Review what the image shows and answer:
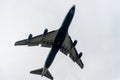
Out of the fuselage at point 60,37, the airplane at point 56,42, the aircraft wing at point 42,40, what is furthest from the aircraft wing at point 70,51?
the fuselage at point 60,37

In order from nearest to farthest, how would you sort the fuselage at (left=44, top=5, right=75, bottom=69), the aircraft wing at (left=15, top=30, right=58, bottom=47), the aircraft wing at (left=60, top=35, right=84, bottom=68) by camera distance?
1. the fuselage at (left=44, top=5, right=75, bottom=69)
2. the aircraft wing at (left=15, top=30, right=58, bottom=47)
3. the aircraft wing at (left=60, top=35, right=84, bottom=68)

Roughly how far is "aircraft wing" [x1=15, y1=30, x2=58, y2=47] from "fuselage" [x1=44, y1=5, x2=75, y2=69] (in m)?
4.75

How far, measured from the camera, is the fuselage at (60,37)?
10025 cm

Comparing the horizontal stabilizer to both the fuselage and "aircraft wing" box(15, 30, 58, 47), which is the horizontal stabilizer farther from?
the fuselage

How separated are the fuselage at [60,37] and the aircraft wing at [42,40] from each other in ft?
15.6

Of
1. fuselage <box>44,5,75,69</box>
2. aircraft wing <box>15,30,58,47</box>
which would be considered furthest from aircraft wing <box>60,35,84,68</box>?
fuselage <box>44,5,75,69</box>

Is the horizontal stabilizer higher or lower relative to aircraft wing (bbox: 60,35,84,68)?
lower

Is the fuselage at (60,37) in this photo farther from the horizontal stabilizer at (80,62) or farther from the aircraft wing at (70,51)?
the horizontal stabilizer at (80,62)

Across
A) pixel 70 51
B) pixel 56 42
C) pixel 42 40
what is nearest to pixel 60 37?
pixel 56 42

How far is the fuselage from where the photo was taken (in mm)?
100250

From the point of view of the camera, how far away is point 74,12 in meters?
102

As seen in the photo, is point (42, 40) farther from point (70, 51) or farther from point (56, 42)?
point (70, 51)

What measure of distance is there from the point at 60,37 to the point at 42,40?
9503 mm

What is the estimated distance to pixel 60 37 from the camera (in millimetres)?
101688
